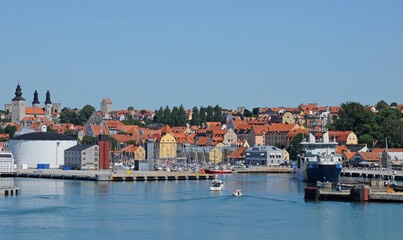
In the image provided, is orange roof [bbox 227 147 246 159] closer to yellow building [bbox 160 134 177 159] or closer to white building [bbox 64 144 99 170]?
yellow building [bbox 160 134 177 159]

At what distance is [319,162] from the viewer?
252 feet

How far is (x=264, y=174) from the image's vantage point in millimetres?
101625

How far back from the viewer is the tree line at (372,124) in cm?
11706

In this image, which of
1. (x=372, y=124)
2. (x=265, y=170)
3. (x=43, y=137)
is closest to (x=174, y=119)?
(x=372, y=124)

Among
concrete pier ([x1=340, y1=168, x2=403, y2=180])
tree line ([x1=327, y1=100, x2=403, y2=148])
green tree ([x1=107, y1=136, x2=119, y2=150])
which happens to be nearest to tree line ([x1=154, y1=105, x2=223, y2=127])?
green tree ([x1=107, y1=136, x2=119, y2=150])

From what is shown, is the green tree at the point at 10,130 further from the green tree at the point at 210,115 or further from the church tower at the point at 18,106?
the green tree at the point at 210,115

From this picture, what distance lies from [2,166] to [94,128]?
64147 millimetres

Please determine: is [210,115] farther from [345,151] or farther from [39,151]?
[39,151]

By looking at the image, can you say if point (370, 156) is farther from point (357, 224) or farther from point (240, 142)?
point (357, 224)

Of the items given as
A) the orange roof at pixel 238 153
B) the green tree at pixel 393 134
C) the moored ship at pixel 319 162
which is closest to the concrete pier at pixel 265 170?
the orange roof at pixel 238 153

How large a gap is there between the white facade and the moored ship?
3639 centimetres

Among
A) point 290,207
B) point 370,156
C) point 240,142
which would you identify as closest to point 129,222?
point 290,207

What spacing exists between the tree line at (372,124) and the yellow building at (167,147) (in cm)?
2611

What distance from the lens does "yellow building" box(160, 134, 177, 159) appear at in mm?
133250
